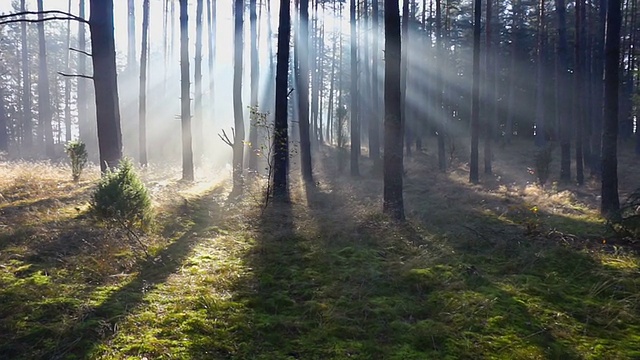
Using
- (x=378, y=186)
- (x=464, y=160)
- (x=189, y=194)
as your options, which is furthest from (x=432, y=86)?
(x=189, y=194)

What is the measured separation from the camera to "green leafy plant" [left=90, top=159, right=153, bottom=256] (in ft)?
21.4

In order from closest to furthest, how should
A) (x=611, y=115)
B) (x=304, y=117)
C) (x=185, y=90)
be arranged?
(x=611, y=115)
(x=304, y=117)
(x=185, y=90)

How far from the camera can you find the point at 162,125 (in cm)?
3766

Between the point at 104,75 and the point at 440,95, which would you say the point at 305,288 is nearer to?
the point at 104,75

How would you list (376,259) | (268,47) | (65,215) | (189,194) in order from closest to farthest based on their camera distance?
(376,259) < (65,215) < (189,194) < (268,47)

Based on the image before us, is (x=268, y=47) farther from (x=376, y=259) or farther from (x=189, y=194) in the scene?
(x=376, y=259)

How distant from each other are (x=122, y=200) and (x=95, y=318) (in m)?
2.86

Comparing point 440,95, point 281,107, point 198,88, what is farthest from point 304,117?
point 440,95

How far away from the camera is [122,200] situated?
658 cm

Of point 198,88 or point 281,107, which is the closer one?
point 281,107

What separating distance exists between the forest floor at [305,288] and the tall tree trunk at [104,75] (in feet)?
5.55

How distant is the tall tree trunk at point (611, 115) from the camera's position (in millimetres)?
10641

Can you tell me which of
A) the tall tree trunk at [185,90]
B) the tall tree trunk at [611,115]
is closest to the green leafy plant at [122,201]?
the tall tree trunk at [611,115]

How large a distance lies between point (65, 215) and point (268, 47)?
29624 mm
